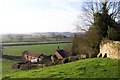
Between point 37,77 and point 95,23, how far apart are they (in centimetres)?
1117

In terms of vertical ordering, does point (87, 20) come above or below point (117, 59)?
above

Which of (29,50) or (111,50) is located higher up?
(111,50)

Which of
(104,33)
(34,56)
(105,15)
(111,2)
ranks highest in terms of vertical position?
(111,2)

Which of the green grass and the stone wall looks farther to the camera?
the green grass

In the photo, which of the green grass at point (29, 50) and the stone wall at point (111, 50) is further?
the green grass at point (29, 50)

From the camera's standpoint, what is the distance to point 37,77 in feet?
41.5

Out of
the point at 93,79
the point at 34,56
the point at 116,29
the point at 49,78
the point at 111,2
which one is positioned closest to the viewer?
the point at 93,79

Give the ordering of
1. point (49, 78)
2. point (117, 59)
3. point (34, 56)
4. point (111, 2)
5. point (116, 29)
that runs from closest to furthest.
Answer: point (49, 78)
point (117, 59)
point (116, 29)
point (111, 2)
point (34, 56)

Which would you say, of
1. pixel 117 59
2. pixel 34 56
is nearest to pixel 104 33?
pixel 117 59

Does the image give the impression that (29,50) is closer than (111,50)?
No

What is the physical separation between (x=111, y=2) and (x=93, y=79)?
1695 centimetres

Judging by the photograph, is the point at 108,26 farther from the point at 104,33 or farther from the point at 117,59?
the point at 117,59

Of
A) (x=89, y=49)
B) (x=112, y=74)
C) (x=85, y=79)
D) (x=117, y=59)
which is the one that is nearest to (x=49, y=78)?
(x=85, y=79)

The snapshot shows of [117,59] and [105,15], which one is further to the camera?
[105,15]
